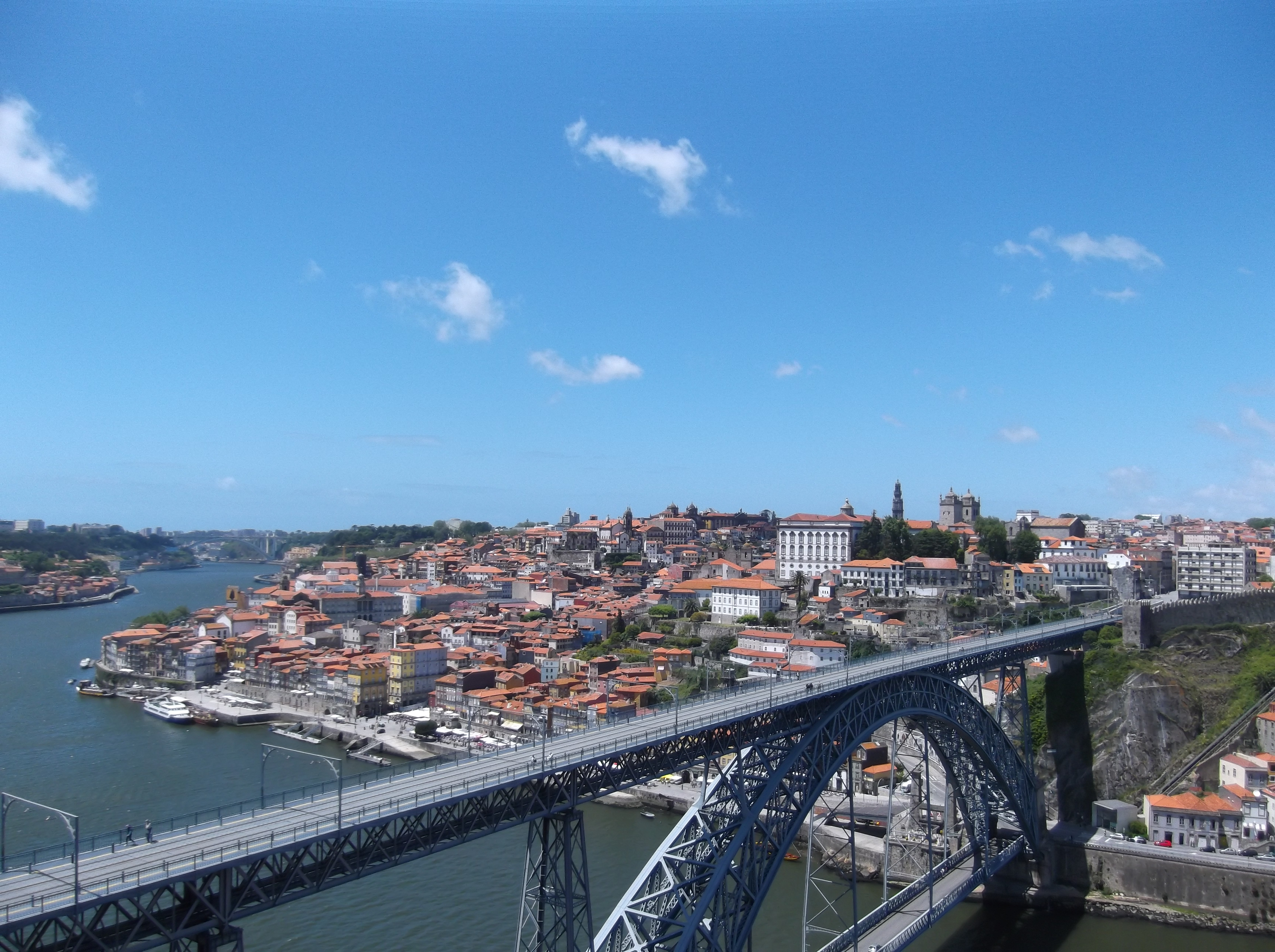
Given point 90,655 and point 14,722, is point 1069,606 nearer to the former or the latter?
point 14,722

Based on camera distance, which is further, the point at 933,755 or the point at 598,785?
the point at 933,755

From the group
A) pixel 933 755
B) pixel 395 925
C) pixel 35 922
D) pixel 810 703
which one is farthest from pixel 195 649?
pixel 35 922

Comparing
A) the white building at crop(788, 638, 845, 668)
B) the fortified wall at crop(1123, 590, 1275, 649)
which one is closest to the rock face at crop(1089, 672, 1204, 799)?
the fortified wall at crop(1123, 590, 1275, 649)

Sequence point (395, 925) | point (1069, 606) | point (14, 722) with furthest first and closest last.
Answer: point (1069, 606) < point (14, 722) < point (395, 925)

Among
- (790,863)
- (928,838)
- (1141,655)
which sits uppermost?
(1141,655)

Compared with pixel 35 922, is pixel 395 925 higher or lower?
lower

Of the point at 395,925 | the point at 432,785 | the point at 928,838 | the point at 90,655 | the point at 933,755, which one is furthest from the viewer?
the point at 90,655
